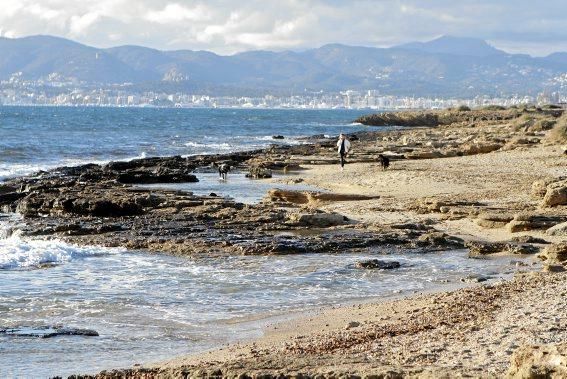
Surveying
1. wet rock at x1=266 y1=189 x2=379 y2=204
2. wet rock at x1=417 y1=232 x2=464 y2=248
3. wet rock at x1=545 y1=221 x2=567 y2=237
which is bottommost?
wet rock at x1=417 y1=232 x2=464 y2=248

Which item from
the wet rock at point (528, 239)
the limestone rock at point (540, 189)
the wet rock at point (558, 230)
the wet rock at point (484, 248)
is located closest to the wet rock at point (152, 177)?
the limestone rock at point (540, 189)

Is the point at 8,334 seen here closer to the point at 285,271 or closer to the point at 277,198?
the point at 285,271

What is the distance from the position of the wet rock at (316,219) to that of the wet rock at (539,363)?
13.4 meters

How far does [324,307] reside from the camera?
12.8m

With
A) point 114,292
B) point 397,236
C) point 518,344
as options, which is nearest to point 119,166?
point 397,236

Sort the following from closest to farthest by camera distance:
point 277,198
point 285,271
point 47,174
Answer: point 285,271, point 277,198, point 47,174

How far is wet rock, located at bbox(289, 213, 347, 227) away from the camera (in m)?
20.2

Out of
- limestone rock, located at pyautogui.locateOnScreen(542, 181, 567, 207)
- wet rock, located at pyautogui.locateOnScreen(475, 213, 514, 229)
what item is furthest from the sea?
limestone rock, located at pyautogui.locateOnScreen(542, 181, 567, 207)

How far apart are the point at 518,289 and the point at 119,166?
26.7m

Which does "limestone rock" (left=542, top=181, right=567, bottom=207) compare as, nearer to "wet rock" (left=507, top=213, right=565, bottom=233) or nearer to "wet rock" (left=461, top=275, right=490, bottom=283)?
"wet rock" (left=507, top=213, right=565, bottom=233)

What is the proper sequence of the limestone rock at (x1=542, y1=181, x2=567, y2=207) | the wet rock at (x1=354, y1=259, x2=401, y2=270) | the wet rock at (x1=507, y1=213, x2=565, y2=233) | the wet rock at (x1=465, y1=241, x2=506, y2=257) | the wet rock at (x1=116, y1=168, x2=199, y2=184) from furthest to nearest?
the wet rock at (x1=116, y1=168, x2=199, y2=184) < the limestone rock at (x1=542, y1=181, x2=567, y2=207) < the wet rock at (x1=507, y1=213, x2=565, y2=233) < the wet rock at (x1=465, y1=241, x2=506, y2=257) < the wet rock at (x1=354, y1=259, x2=401, y2=270)

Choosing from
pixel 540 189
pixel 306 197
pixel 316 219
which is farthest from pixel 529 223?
pixel 306 197

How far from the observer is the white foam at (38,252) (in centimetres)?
1620

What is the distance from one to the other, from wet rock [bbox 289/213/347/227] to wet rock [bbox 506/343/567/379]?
1335 cm
